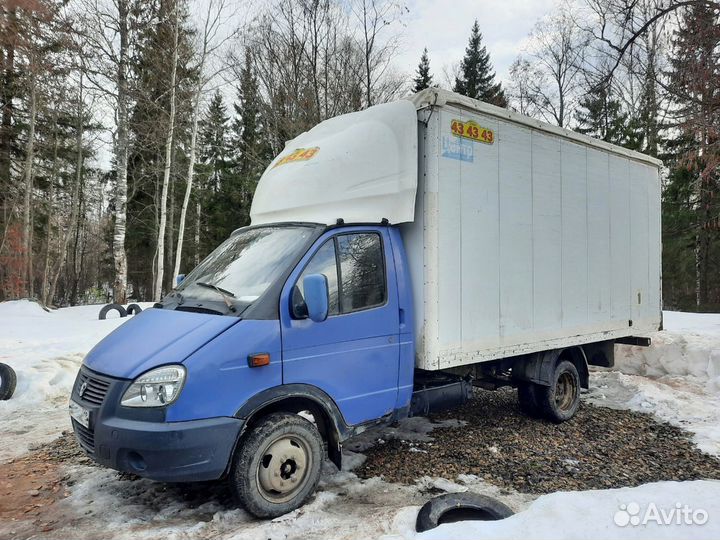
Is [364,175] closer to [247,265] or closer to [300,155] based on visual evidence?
[300,155]

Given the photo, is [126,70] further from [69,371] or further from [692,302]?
[692,302]

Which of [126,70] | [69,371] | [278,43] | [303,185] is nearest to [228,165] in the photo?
[278,43]

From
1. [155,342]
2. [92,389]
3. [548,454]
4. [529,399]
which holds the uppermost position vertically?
[155,342]

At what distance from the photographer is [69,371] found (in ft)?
24.4

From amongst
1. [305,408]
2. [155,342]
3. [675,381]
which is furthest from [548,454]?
[675,381]

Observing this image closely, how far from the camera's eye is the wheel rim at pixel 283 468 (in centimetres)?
355

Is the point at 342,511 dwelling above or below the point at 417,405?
below

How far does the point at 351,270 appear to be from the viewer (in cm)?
419

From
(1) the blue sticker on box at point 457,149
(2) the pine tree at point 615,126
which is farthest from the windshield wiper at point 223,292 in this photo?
(2) the pine tree at point 615,126

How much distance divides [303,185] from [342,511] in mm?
2918

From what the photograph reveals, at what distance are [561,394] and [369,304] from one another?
11.7 ft

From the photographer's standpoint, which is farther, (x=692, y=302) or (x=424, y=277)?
(x=692, y=302)

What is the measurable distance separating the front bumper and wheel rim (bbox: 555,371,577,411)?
14.8ft

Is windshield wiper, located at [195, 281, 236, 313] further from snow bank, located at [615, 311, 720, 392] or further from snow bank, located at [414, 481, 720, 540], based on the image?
snow bank, located at [615, 311, 720, 392]
